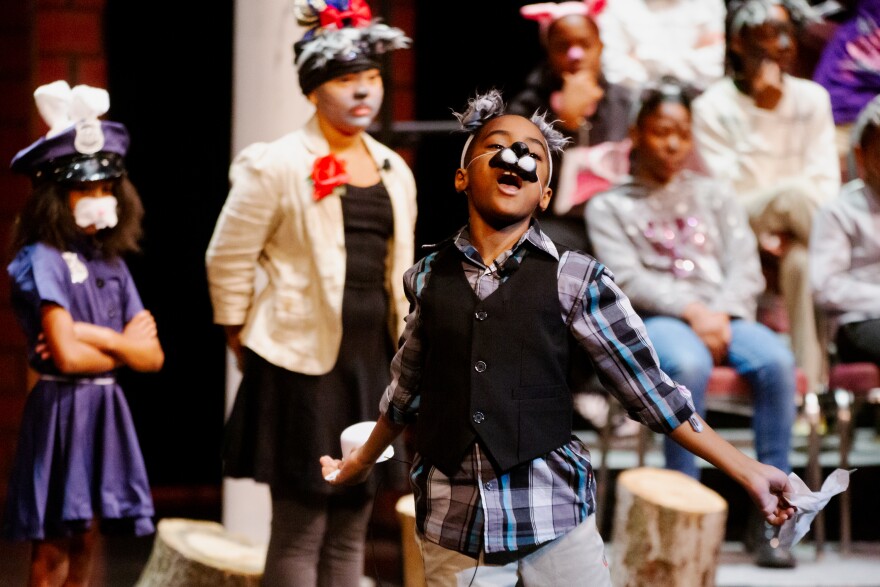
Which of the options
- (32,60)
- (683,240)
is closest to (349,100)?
(683,240)

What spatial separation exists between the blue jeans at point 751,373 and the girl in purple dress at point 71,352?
1569 mm

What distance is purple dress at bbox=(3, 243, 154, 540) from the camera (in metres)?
3.21

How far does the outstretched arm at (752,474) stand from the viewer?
84.7 inches

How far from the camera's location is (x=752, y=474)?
7.09 feet

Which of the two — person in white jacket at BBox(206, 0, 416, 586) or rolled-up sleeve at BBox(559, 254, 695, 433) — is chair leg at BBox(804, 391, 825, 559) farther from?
rolled-up sleeve at BBox(559, 254, 695, 433)

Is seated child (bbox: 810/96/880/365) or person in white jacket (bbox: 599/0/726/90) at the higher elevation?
person in white jacket (bbox: 599/0/726/90)

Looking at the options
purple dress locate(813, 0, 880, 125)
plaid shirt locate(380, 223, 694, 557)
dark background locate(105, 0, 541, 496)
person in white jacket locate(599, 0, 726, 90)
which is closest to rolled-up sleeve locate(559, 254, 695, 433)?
plaid shirt locate(380, 223, 694, 557)

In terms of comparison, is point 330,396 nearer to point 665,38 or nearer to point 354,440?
point 354,440

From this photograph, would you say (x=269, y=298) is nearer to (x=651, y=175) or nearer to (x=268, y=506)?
(x=268, y=506)

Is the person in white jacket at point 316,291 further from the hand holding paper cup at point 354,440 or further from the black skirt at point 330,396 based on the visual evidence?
the hand holding paper cup at point 354,440

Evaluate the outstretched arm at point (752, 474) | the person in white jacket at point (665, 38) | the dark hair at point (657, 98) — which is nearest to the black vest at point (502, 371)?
the outstretched arm at point (752, 474)

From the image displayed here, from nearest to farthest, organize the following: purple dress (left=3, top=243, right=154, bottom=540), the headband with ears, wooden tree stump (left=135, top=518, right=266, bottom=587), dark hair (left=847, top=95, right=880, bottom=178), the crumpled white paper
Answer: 1. the crumpled white paper
2. purple dress (left=3, top=243, right=154, bottom=540)
3. wooden tree stump (left=135, top=518, right=266, bottom=587)
4. dark hair (left=847, top=95, right=880, bottom=178)
5. the headband with ears

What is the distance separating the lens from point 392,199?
11.0 ft

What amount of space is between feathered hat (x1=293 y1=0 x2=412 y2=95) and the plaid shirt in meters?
1.14
